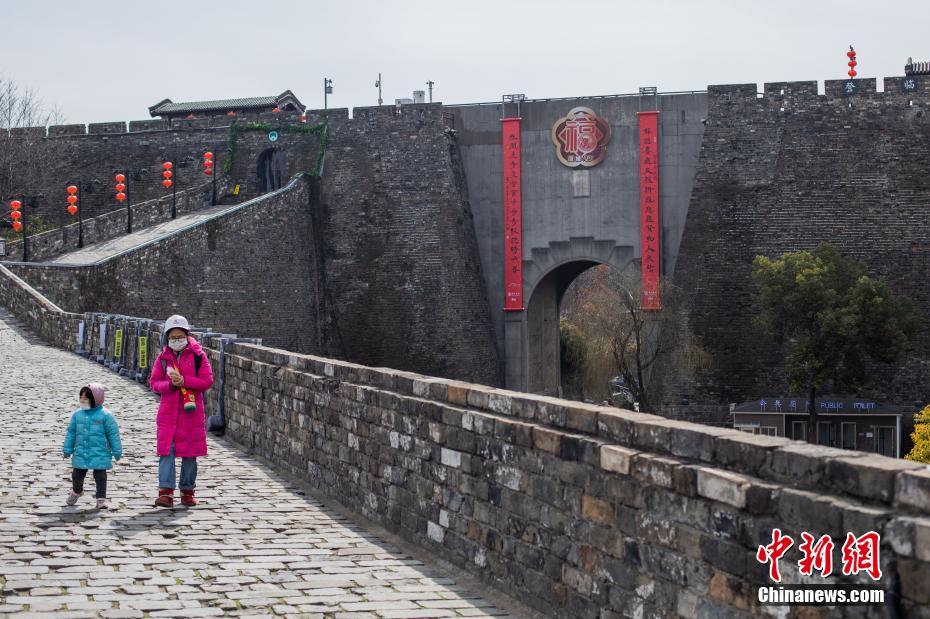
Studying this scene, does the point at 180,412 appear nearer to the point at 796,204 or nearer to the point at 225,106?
the point at 796,204

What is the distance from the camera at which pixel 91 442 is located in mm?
8430

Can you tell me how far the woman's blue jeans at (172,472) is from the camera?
8.53 metres

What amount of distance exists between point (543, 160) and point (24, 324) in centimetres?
1190

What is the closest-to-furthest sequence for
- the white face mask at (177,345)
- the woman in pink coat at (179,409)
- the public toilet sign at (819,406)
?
the woman in pink coat at (179,409), the white face mask at (177,345), the public toilet sign at (819,406)

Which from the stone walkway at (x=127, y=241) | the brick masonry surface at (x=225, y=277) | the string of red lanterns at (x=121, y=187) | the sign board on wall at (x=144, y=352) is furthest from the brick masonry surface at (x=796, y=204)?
the sign board on wall at (x=144, y=352)

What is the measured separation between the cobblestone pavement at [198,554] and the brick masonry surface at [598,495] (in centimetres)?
32

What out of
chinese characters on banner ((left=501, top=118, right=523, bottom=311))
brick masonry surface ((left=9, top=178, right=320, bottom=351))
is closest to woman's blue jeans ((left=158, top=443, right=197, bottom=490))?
brick masonry surface ((left=9, top=178, right=320, bottom=351))

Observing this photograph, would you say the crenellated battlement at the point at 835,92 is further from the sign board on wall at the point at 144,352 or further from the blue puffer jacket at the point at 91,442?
the blue puffer jacket at the point at 91,442

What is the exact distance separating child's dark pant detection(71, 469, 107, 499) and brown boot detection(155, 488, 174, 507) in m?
0.35

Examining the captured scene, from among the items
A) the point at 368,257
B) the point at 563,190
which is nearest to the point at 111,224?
the point at 368,257

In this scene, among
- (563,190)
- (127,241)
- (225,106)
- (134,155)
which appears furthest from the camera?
(225,106)

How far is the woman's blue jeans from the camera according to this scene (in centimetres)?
853

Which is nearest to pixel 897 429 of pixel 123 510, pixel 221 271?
pixel 221 271

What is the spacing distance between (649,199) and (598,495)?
2286cm
